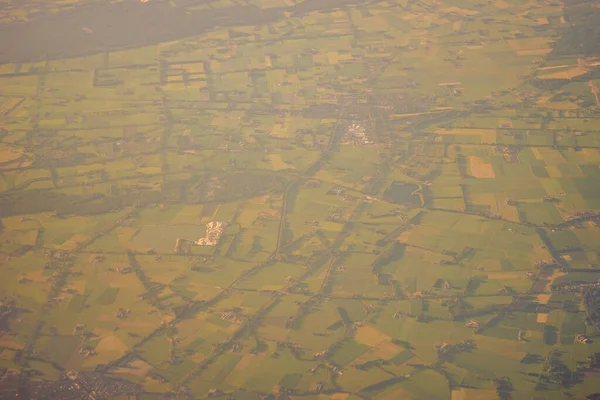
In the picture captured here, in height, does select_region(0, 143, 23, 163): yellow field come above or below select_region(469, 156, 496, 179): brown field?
above

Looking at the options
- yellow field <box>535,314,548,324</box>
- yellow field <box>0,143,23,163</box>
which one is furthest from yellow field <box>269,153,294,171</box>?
yellow field <box>535,314,548,324</box>

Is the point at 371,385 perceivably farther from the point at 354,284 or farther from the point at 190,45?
the point at 190,45

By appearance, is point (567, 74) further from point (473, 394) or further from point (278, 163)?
point (473, 394)

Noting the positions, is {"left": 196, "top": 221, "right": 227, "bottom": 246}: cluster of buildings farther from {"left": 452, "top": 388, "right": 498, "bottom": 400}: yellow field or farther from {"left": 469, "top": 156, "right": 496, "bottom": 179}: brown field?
{"left": 469, "top": 156, "right": 496, "bottom": 179}: brown field

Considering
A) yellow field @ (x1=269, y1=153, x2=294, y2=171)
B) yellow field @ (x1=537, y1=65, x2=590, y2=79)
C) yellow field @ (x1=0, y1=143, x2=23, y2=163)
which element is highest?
yellow field @ (x1=537, y1=65, x2=590, y2=79)

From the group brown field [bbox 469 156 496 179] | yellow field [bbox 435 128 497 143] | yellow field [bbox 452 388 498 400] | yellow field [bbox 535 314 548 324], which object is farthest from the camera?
yellow field [bbox 435 128 497 143]

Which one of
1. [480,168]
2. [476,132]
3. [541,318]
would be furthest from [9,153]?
[541,318]

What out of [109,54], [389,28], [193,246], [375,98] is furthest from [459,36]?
[193,246]
